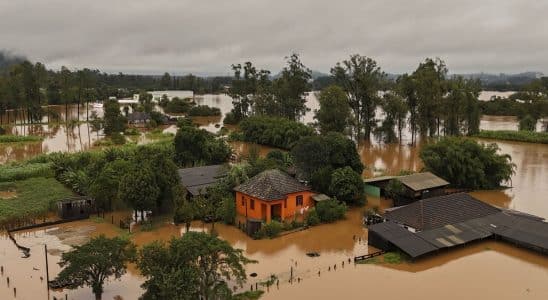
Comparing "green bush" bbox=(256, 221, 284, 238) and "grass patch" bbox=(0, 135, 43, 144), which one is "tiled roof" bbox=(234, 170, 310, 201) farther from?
"grass patch" bbox=(0, 135, 43, 144)

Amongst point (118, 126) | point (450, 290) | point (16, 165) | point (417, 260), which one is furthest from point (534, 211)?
point (118, 126)

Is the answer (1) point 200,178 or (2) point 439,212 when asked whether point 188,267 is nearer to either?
(2) point 439,212

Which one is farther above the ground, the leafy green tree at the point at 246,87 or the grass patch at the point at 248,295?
the leafy green tree at the point at 246,87

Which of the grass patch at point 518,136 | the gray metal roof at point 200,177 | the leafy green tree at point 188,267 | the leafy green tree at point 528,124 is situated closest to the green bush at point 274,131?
the gray metal roof at point 200,177

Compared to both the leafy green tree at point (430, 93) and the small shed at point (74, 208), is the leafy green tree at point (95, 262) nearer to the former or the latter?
the small shed at point (74, 208)

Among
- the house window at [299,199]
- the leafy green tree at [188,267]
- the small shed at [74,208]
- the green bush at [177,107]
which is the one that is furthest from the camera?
the green bush at [177,107]

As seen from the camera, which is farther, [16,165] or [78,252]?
[16,165]

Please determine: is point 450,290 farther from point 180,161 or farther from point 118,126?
point 118,126
